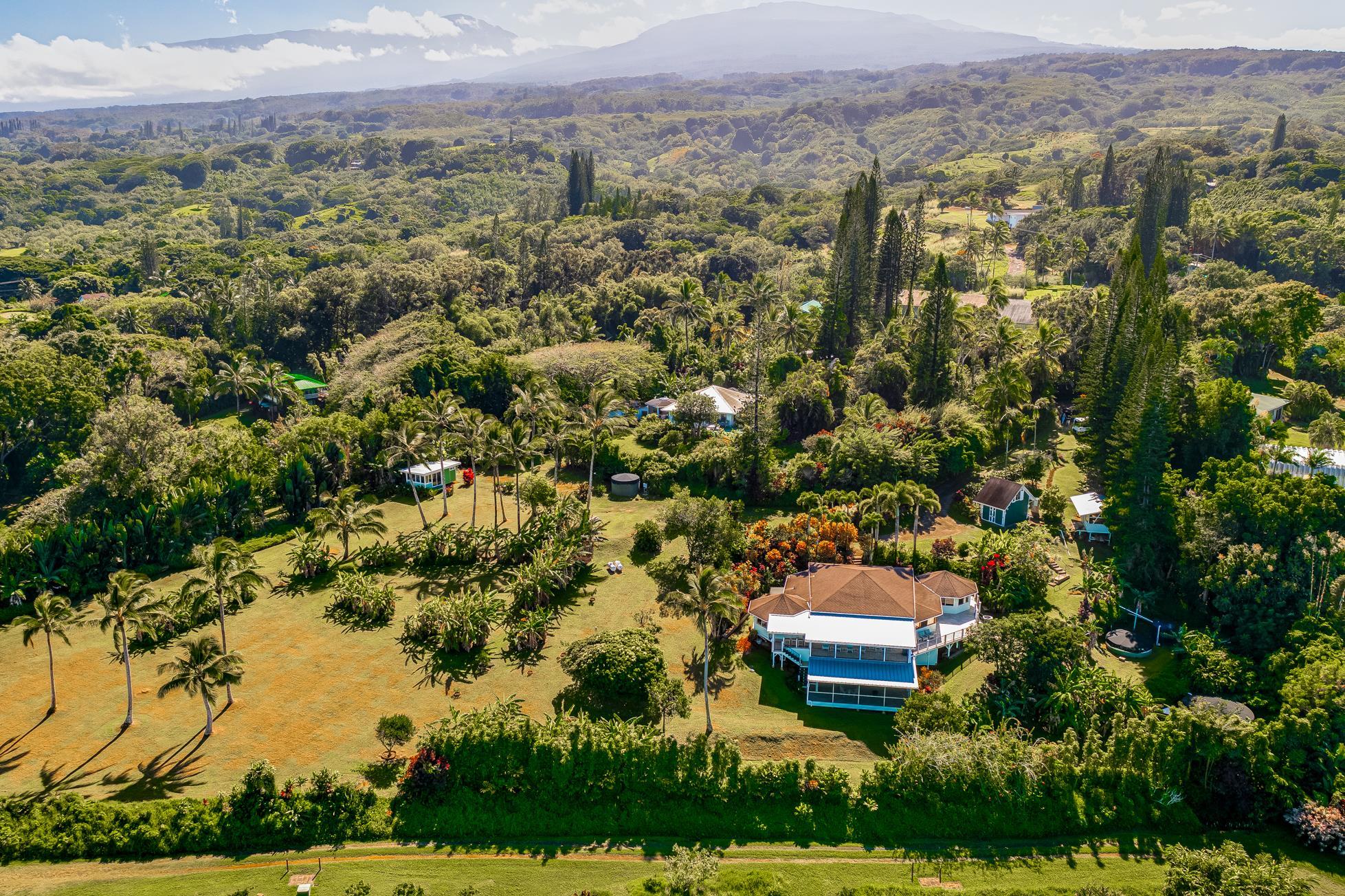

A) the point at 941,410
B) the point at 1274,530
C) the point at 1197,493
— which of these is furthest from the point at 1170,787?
the point at 941,410

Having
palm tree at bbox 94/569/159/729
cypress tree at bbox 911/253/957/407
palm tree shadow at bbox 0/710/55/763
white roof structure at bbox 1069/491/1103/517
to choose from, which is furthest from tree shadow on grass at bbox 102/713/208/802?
cypress tree at bbox 911/253/957/407

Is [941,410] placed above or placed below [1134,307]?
below

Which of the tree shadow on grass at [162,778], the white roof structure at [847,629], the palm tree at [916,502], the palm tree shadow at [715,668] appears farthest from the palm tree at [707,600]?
the tree shadow on grass at [162,778]

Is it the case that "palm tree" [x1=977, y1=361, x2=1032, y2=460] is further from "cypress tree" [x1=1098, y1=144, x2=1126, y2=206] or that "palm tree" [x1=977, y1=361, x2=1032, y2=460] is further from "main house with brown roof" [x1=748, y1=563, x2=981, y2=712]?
"cypress tree" [x1=1098, y1=144, x2=1126, y2=206]

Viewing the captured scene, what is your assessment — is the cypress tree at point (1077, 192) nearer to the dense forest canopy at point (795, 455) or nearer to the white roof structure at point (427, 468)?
the dense forest canopy at point (795, 455)

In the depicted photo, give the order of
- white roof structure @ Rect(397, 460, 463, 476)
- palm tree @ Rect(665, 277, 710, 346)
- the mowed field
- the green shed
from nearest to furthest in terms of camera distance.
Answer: the mowed field
the green shed
white roof structure @ Rect(397, 460, 463, 476)
palm tree @ Rect(665, 277, 710, 346)

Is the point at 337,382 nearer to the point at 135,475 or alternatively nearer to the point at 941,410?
the point at 135,475

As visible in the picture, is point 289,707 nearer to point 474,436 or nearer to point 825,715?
point 474,436
